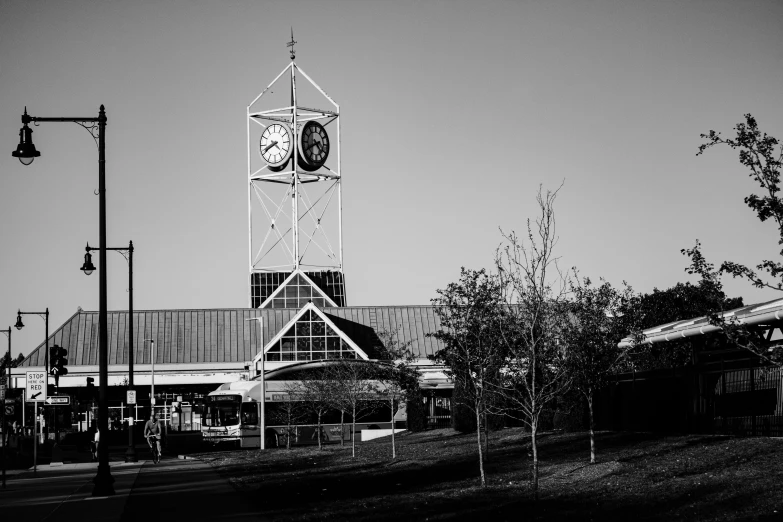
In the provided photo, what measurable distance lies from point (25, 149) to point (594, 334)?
14.8 metres

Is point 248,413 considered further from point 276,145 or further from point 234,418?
point 276,145

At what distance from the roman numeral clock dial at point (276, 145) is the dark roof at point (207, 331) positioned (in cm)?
1296

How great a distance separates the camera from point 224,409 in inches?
2205

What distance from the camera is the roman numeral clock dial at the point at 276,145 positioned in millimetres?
90562

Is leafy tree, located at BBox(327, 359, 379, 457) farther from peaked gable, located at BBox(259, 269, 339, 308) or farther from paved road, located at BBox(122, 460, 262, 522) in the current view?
peaked gable, located at BBox(259, 269, 339, 308)

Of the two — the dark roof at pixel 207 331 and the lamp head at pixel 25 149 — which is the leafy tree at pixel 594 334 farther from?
the dark roof at pixel 207 331

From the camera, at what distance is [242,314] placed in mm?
94062

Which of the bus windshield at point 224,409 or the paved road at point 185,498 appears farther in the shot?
the bus windshield at point 224,409

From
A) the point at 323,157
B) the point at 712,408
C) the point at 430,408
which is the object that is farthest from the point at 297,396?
the point at 323,157

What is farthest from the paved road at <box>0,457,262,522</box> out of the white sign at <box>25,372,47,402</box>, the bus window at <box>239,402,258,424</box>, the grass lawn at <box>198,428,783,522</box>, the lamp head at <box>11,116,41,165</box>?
the bus window at <box>239,402,258,424</box>

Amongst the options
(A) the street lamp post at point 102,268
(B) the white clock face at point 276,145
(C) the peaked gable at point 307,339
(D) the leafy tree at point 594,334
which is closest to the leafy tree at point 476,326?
(D) the leafy tree at point 594,334

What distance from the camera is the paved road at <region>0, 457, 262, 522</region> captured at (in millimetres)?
20359

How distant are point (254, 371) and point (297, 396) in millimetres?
19111

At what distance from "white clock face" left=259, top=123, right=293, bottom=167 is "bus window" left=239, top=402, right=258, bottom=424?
37934 millimetres
